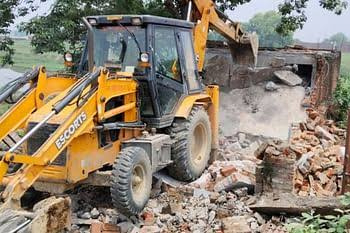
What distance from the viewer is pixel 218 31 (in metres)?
11.6

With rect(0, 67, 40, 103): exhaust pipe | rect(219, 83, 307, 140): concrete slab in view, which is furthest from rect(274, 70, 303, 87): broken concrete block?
rect(0, 67, 40, 103): exhaust pipe

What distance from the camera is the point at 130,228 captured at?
6344mm

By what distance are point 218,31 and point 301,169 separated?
4751 millimetres

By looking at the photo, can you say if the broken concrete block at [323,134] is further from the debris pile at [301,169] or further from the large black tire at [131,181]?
the large black tire at [131,181]

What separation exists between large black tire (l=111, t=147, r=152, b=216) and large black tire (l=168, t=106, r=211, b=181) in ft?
3.60

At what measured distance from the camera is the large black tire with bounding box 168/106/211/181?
25.5 feet

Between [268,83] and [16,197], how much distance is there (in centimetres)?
946

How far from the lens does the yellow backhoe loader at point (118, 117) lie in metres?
5.88

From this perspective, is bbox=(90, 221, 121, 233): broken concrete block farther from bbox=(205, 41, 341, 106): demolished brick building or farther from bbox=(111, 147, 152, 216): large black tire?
bbox=(205, 41, 341, 106): demolished brick building

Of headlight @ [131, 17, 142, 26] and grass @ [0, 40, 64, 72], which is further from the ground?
headlight @ [131, 17, 142, 26]

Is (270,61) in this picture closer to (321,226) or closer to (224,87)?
(224,87)

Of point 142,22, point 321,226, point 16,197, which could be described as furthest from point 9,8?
point 321,226

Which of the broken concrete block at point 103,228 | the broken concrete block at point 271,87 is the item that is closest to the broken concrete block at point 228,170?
the broken concrete block at point 103,228

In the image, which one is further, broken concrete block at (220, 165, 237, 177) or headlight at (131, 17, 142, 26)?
broken concrete block at (220, 165, 237, 177)
